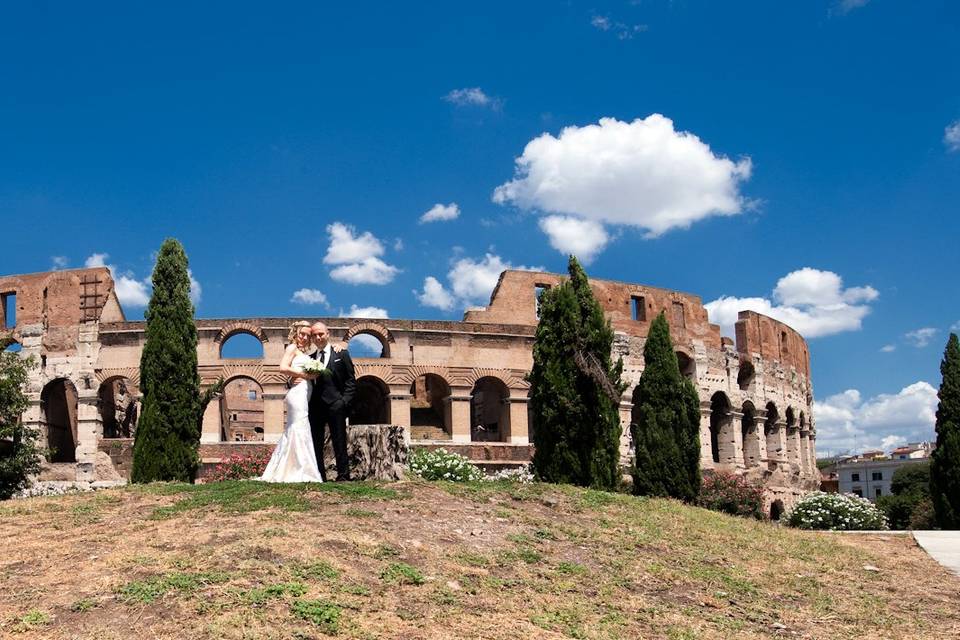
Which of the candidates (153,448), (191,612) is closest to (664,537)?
(191,612)

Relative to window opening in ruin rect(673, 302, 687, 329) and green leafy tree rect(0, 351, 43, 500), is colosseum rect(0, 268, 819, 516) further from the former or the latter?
green leafy tree rect(0, 351, 43, 500)

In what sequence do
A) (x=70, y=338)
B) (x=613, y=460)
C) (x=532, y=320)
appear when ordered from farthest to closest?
(x=532, y=320) < (x=70, y=338) < (x=613, y=460)

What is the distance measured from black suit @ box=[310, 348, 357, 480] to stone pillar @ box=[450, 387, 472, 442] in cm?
1588

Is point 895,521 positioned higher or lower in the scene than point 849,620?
lower

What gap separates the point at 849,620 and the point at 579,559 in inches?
120

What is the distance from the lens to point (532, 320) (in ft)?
106

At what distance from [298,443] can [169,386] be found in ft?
29.6

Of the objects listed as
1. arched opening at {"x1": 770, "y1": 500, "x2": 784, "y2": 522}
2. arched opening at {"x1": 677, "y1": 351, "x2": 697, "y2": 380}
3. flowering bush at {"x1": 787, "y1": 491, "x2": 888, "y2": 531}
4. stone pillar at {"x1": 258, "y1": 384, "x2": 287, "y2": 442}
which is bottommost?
arched opening at {"x1": 770, "y1": 500, "x2": 784, "y2": 522}

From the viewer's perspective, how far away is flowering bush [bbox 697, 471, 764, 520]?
25.0m

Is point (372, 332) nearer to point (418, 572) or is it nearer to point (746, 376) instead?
point (746, 376)

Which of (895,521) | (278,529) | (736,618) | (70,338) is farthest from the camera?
(895,521)

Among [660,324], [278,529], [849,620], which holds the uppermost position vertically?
[660,324]

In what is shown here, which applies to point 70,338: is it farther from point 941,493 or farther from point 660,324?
point 941,493

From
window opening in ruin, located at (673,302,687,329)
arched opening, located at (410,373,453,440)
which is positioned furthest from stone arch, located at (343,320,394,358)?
window opening in ruin, located at (673,302,687,329)
